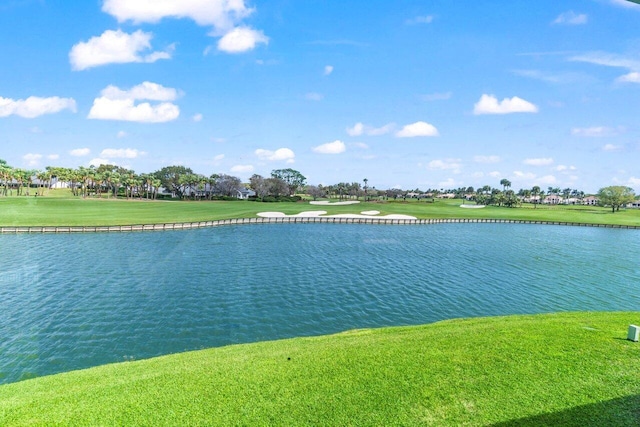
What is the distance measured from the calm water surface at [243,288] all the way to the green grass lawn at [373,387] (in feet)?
20.7

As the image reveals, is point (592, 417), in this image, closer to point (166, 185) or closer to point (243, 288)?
point (243, 288)

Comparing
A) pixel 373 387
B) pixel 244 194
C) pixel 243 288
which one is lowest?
pixel 243 288

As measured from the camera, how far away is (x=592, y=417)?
612 centimetres

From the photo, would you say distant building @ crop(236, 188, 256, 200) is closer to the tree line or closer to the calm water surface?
the tree line

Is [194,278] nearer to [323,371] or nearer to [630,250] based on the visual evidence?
[323,371]

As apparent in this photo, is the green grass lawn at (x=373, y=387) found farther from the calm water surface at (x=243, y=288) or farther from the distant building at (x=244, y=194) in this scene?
the distant building at (x=244, y=194)

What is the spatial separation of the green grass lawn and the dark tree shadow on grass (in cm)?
2

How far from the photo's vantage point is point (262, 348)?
10891 millimetres

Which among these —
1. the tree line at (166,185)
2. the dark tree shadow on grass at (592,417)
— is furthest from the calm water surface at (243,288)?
the tree line at (166,185)

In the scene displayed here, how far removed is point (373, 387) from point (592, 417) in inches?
159

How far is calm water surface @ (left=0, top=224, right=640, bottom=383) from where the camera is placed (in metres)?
14.9

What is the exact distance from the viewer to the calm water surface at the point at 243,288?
48.9 ft

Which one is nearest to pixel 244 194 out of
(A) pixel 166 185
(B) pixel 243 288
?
(A) pixel 166 185

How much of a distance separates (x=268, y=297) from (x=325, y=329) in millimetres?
Answer: 5674
